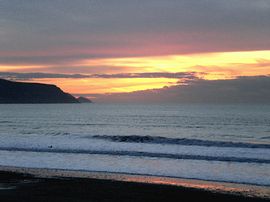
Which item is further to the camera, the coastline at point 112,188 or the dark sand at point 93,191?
the coastline at point 112,188

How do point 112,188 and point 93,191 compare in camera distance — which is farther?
point 112,188

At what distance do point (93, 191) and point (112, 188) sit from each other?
982 mm

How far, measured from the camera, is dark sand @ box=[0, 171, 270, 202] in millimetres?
15078

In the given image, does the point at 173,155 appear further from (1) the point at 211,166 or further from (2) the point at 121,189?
(2) the point at 121,189

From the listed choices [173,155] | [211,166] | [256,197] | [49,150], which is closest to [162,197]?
[256,197]

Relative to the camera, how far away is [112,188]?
17125 mm

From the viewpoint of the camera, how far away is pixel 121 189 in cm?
1695

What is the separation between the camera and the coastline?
15.3m

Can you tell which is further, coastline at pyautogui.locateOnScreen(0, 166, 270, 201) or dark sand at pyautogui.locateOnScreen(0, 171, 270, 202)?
coastline at pyautogui.locateOnScreen(0, 166, 270, 201)

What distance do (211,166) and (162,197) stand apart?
880 centimetres

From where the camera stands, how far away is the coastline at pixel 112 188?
50.1ft

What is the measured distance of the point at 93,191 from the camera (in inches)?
646

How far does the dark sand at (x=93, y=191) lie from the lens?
15078mm

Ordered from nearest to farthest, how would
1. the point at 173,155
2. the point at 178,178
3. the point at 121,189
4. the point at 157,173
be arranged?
the point at 121,189
the point at 178,178
the point at 157,173
the point at 173,155
